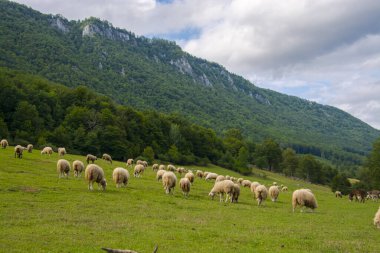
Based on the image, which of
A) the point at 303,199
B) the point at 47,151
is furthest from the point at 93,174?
the point at 47,151

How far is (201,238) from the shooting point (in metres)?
15.2

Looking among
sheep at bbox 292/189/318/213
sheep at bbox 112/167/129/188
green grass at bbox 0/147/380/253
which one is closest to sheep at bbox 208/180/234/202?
green grass at bbox 0/147/380/253

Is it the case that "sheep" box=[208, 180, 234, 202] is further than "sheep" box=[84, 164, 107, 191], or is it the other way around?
"sheep" box=[208, 180, 234, 202]

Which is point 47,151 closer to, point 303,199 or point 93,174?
point 93,174

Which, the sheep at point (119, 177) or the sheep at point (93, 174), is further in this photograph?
the sheep at point (119, 177)

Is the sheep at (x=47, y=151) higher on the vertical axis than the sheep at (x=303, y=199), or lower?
higher

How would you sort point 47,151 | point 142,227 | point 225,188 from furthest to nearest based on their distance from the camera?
point 47,151 < point 225,188 < point 142,227

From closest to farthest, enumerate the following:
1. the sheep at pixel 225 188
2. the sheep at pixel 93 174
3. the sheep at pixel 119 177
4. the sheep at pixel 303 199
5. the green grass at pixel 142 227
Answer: the green grass at pixel 142 227, the sheep at pixel 93 174, the sheep at pixel 303 199, the sheep at pixel 225 188, the sheep at pixel 119 177

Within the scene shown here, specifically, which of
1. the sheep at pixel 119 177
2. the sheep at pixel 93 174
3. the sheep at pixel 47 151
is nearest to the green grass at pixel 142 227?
the sheep at pixel 93 174

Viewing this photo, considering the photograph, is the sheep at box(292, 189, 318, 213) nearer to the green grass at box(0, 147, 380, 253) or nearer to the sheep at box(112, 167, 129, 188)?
the green grass at box(0, 147, 380, 253)

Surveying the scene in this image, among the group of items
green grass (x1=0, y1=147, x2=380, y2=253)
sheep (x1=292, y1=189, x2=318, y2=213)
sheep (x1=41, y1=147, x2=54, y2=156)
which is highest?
sheep (x1=41, y1=147, x2=54, y2=156)

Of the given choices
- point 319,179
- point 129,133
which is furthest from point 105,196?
point 319,179

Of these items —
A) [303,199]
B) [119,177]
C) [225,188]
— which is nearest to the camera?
[303,199]

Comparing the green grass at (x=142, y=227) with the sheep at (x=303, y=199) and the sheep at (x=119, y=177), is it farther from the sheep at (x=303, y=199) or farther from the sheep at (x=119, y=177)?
the sheep at (x=119, y=177)
